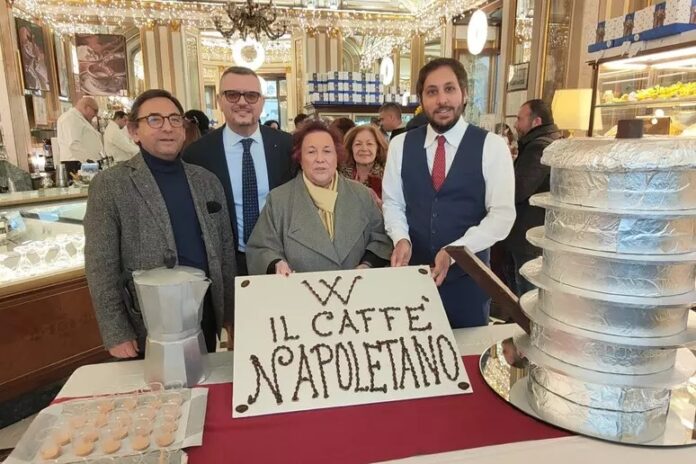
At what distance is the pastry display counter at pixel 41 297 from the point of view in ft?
8.44

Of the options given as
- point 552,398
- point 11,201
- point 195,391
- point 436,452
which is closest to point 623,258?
point 552,398

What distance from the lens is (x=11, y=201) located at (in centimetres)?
286

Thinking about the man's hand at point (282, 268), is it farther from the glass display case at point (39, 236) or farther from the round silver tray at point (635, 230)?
the glass display case at point (39, 236)

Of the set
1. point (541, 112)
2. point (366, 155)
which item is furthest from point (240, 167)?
point (541, 112)

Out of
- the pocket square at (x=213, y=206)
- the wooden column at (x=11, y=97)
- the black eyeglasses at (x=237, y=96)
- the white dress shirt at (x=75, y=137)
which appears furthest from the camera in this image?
the wooden column at (x=11, y=97)

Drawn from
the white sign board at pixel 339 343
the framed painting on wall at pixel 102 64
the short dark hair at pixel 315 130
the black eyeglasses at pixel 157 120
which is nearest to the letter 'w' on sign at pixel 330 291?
the white sign board at pixel 339 343

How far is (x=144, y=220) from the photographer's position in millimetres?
1664

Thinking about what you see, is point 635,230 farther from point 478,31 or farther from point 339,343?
point 478,31

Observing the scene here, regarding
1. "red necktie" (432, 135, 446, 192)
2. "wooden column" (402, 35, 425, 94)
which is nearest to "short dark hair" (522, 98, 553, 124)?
"red necktie" (432, 135, 446, 192)

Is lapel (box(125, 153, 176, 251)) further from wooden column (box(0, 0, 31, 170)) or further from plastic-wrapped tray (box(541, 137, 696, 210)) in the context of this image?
wooden column (box(0, 0, 31, 170))

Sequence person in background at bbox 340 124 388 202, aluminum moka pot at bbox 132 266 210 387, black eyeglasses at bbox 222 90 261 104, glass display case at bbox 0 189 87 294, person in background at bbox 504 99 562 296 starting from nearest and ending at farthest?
aluminum moka pot at bbox 132 266 210 387
black eyeglasses at bbox 222 90 261 104
glass display case at bbox 0 189 87 294
person in background at bbox 340 124 388 202
person in background at bbox 504 99 562 296

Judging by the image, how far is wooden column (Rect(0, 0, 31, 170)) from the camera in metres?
6.31

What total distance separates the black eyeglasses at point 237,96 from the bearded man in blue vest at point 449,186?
69 centimetres

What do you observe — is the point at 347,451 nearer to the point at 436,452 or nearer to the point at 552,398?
the point at 436,452
